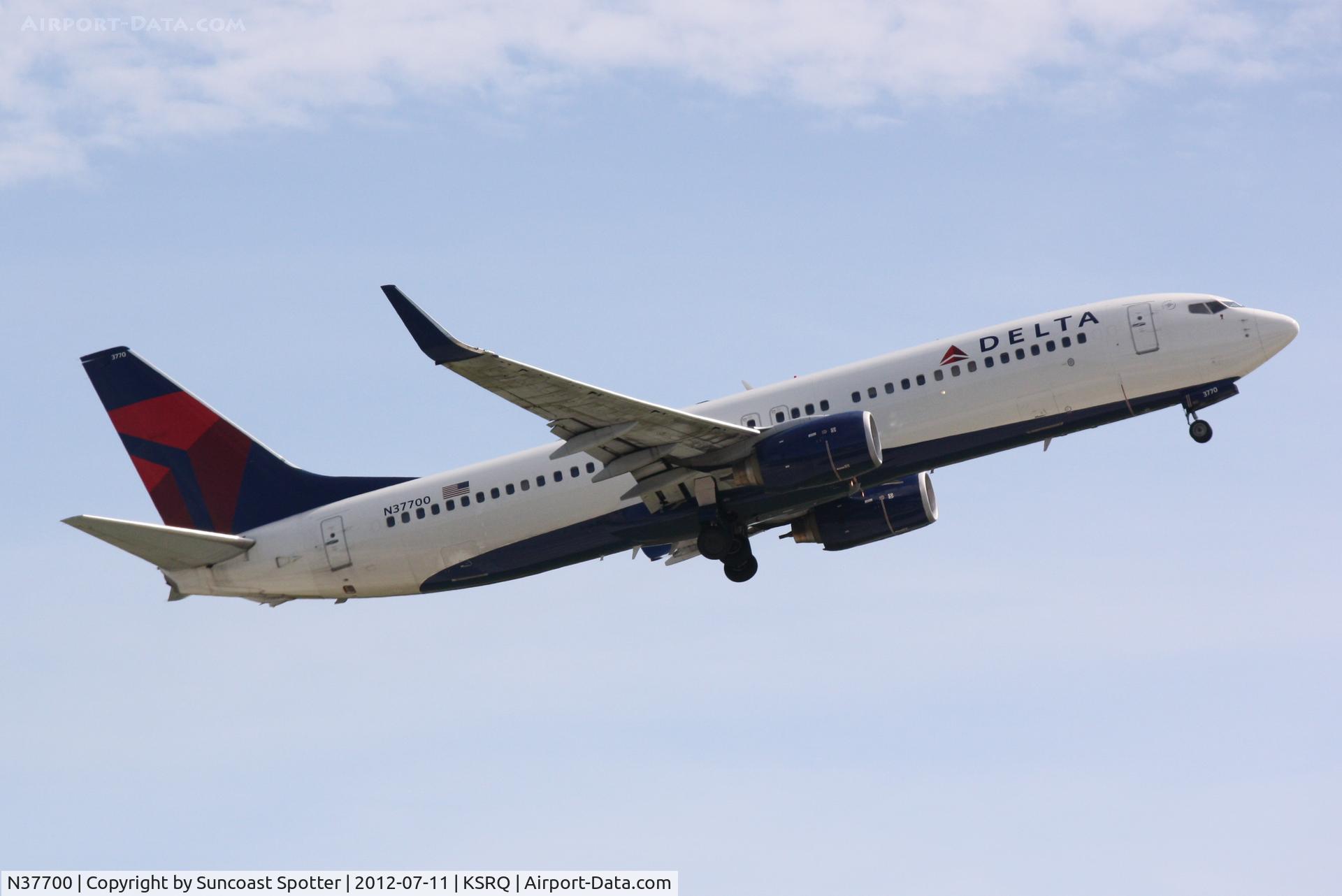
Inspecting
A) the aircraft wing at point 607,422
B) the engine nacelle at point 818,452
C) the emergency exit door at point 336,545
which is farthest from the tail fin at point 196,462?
the engine nacelle at point 818,452

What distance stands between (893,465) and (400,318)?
13996 millimetres

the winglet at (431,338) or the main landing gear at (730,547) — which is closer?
the winglet at (431,338)

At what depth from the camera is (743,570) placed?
1788 inches

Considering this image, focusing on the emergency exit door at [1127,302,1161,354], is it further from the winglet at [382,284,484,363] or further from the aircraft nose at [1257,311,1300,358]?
the winglet at [382,284,484,363]

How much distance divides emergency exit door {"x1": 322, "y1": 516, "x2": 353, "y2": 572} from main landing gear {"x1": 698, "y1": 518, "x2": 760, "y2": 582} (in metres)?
10.00

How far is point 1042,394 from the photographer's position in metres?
41.4

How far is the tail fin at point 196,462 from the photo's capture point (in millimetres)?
46625

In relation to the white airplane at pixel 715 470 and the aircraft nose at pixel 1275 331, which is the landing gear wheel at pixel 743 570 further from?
the aircraft nose at pixel 1275 331

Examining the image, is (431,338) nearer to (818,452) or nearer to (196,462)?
(818,452)

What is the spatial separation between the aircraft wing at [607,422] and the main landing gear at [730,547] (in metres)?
1.26

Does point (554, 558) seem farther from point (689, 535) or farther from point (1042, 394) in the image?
point (1042, 394)

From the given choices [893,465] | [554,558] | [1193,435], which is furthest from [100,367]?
[1193,435]

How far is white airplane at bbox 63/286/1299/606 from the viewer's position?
40.9 m

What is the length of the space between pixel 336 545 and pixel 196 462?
6179mm
